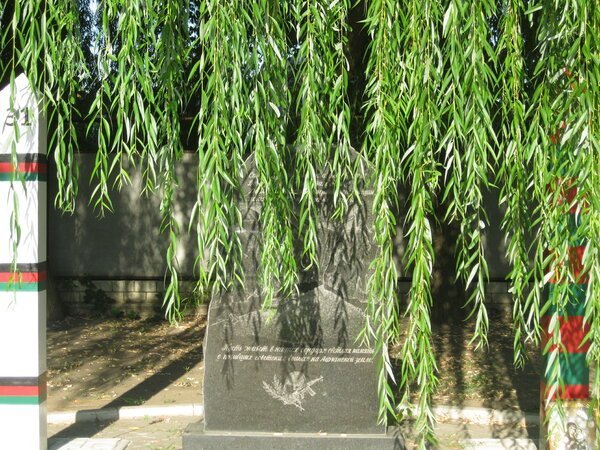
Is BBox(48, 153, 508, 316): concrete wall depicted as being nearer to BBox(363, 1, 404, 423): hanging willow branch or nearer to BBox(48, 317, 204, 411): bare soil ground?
BBox(48, 317, 204, 411): bare soil ground

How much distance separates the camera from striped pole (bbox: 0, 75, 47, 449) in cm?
495

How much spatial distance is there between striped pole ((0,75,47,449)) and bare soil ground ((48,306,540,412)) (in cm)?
192

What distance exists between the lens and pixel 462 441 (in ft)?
19.6

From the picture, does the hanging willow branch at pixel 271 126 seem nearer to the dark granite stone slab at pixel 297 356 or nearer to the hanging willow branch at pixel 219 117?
the hanging willow branch at pixel 219 117

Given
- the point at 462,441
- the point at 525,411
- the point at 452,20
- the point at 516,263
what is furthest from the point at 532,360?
the point at 452,20

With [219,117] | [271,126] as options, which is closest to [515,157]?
[271,126]

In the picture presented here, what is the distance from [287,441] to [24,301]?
2.02m

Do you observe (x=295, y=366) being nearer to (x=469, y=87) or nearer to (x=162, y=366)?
(x=469, y=87)

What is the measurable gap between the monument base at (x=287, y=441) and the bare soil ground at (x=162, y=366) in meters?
1.81

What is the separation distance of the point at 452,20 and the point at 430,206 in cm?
84

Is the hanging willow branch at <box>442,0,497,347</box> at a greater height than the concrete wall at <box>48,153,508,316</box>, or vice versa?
the hanging willow branch at <box>442,0,497,347</box>

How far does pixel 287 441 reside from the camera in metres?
5.35

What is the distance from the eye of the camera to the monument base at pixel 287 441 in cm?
529

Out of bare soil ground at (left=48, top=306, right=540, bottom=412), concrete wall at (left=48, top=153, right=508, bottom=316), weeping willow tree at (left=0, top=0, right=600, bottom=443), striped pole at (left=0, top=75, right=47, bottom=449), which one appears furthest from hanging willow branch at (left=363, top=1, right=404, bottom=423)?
concrete wall at (left=48, top=153, right=508, bottom=316)
